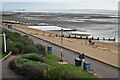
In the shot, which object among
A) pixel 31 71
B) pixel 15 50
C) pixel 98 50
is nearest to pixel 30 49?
pixel 15 50

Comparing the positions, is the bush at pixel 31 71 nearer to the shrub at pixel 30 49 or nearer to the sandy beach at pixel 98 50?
the shrub at pixel 30 49

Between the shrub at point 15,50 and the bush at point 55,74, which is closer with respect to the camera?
the bush at point 55,74

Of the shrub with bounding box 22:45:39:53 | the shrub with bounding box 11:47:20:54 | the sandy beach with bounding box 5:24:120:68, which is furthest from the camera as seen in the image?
the sandy beach with bounding box 5:24:120:68

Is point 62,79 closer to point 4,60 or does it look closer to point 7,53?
point 4,60

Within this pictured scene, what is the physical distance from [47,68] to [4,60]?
5.06 m

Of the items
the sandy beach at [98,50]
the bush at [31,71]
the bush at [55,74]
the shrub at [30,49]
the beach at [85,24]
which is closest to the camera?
the bush at [55,74]

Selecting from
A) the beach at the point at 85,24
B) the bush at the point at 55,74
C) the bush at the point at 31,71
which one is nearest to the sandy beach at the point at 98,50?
the bush at the point at 55,74

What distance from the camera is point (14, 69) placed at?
14.1 m

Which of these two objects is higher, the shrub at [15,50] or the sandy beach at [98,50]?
the shrub at [15,50]

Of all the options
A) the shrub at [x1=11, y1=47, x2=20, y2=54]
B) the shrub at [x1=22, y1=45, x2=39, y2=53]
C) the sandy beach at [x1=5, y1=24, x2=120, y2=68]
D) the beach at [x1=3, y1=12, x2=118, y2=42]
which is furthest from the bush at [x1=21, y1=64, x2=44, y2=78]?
the beach at [x1=3, y1=12, x2=118, y2=42]

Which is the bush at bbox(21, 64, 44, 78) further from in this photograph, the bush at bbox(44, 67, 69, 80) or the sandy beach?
the sandy beach

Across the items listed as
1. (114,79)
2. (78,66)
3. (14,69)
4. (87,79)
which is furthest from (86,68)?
(14,69)

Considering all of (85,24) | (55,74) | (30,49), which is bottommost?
(55,74)

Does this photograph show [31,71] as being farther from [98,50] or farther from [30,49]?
[98,50]
